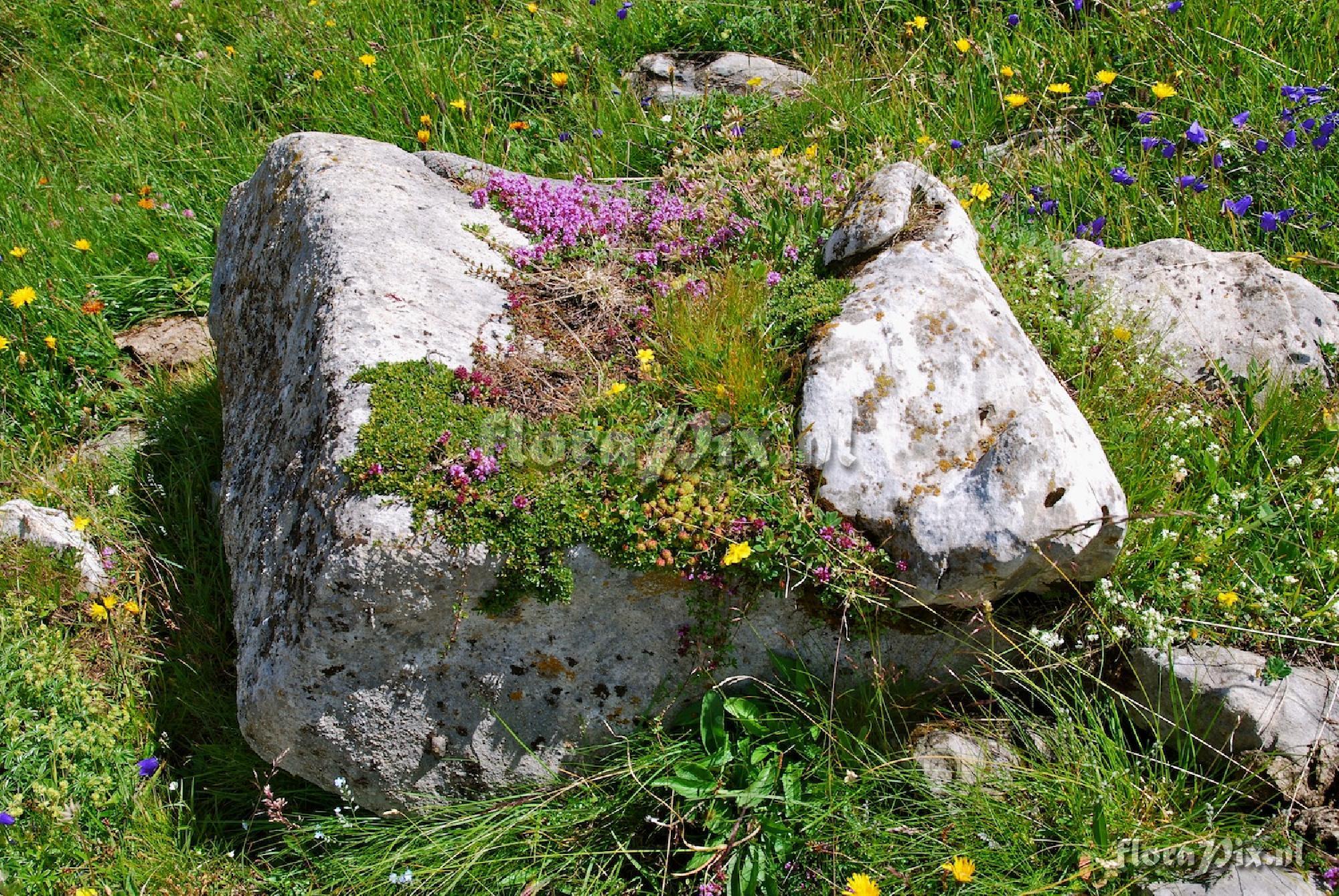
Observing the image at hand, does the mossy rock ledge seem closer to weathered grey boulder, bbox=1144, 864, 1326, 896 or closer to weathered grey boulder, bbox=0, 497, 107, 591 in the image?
weathered grey boulder, bbox=1144, 864, 1326, 896

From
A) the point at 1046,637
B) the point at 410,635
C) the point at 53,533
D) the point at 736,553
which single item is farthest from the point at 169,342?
the point at 1046,637

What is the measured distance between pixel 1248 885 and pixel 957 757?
0.86 meters

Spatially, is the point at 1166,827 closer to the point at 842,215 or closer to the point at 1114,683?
the point at 1114,683

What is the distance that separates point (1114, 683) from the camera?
3.34m

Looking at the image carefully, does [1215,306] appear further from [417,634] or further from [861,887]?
[417,634]

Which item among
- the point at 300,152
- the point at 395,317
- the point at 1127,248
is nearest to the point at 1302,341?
the point at 1127,248

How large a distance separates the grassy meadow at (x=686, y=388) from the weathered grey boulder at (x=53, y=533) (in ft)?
0.29

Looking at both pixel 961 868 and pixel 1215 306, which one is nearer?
pixel 961 868

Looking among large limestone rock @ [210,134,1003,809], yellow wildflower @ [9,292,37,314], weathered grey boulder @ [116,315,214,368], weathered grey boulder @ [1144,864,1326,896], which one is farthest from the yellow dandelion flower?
yellow wildflower @ [9,292,37,314]

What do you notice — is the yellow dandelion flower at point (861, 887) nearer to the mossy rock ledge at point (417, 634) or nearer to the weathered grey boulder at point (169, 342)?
the mossy rock ledge at point (417, 634)

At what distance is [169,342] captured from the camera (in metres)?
5.90

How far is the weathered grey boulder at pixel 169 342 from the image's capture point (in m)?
5.80

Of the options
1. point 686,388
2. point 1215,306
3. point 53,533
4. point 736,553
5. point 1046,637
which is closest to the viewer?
point 736,553

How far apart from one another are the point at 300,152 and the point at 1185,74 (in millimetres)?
4701
